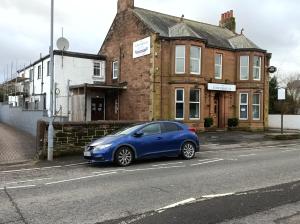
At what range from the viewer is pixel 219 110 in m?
31.7

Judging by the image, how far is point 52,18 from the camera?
16469 mm

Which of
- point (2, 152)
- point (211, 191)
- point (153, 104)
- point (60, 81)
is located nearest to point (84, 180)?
point (211, 191)

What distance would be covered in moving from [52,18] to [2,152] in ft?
19.4

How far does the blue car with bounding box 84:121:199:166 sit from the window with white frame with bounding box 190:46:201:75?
12.9m

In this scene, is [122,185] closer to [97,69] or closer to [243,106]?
[243,106]

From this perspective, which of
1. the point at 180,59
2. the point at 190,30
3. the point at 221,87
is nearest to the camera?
the point at 180,59

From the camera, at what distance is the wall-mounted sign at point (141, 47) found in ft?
93.2

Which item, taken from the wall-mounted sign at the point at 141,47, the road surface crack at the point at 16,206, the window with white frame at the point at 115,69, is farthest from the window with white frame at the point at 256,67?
the road surface crack at the point at 16,206

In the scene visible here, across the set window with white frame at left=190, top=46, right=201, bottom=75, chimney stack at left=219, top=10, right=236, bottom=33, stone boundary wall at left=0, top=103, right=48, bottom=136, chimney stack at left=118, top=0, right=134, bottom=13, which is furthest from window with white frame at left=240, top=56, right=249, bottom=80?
stone boundary wall at left=0, top=103, right=48, bottom=136

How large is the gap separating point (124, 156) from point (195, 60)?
16.0 meters

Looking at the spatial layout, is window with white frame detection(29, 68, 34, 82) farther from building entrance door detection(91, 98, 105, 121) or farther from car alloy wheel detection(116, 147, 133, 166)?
car alloy wheel detection(116, 147, 133, 166)

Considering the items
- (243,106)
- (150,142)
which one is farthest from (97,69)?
(150,142)

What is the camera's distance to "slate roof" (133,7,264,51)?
28594 mm

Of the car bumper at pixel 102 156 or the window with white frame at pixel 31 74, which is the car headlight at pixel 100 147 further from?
the window with white frame at pixel 31 74
